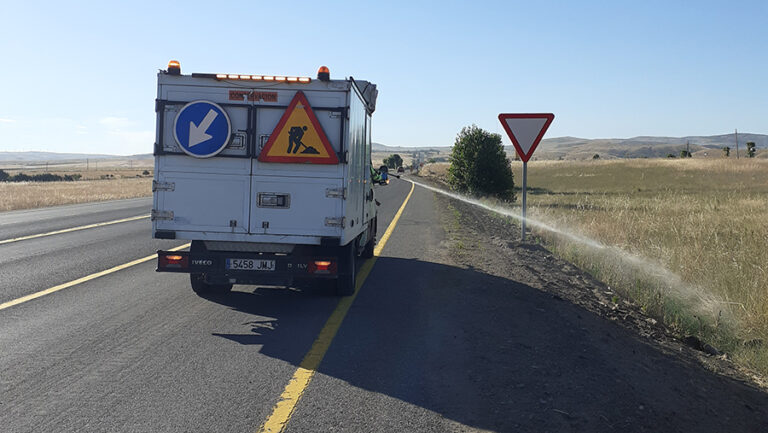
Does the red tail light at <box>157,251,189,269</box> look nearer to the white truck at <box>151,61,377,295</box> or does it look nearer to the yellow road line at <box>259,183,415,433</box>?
the white truck at <box>151,61,377,295</box>

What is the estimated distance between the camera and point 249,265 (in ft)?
24.4

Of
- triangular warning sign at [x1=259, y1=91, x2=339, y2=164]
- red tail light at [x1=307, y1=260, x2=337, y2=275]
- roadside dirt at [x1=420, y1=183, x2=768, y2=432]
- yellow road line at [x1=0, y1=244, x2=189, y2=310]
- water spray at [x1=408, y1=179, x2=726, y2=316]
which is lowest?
roadside dirt at [x1=420, y1=183, x2=768, y2=432]

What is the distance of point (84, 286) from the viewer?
8531 mm

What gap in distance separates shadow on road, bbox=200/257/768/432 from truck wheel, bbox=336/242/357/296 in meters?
0.22

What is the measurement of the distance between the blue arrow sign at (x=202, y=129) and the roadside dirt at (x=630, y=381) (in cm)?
401

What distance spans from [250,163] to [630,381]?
452cm

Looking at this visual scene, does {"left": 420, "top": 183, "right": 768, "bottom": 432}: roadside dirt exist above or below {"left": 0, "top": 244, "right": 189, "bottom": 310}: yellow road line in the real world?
below

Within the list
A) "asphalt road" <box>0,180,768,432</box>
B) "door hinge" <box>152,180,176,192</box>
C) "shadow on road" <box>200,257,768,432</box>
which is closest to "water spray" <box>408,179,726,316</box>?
"shadow on road" <box>200,257,768,432</box>

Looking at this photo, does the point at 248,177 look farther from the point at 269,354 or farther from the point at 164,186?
the point at 269,354

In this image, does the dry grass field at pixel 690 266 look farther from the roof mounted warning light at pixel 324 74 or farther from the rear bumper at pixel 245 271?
the roof mounted warning light at pixel 324 74

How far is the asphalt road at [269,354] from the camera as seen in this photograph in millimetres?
4191

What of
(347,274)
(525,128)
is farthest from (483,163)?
(347,274)

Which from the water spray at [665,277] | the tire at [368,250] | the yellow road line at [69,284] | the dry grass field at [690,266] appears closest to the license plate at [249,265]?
the yellow road line at [69,284]

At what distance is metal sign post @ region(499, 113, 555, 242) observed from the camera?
12.7 m
